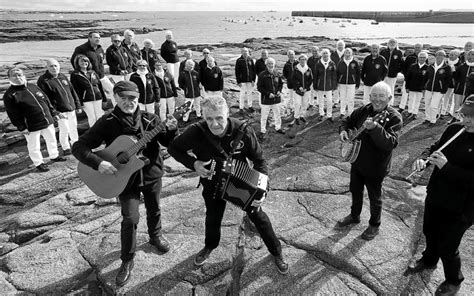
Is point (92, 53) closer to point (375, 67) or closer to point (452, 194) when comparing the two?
point (375, 67)

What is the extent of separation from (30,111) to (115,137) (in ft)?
16.2

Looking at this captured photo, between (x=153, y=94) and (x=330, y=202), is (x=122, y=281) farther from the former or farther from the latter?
(x=153, y=94)

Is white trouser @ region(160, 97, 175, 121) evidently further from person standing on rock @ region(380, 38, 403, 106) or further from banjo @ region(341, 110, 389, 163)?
person standing on rock @ region(380, 38, 403, 106)

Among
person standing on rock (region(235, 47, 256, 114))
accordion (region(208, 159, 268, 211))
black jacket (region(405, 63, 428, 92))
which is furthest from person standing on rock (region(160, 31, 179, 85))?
accordion (region(208, 159, 268, 211))

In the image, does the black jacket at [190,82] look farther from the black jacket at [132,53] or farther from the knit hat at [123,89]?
the knit hat at [123,89]

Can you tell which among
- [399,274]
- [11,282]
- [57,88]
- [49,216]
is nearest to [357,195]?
[399,274]

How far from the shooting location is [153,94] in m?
10.2

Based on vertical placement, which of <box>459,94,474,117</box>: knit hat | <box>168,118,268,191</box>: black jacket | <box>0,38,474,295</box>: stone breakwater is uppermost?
<box>459,94,474,117</box>: knit hat

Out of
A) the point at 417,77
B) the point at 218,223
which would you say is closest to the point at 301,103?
the point at 417,77

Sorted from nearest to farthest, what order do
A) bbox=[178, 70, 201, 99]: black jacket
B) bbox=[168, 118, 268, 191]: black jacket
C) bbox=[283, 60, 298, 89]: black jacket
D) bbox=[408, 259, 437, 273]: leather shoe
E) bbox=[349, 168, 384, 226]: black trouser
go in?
bbox=[168, 118, 268, 191]: black jacket < bbox=[408, 259, 437, 273]: leather shoe < bbox=[349, 168, 384, 226]: black trouser < bbox=[283, 60, 298, 89]: black jacket < bbox=[178, 70, 201, 99]: black jacket

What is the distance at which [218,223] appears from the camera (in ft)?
15.2

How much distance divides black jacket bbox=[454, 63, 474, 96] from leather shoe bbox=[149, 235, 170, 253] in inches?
378

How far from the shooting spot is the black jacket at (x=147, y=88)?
9.84 metres

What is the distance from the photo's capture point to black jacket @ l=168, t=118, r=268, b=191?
13.5ft
